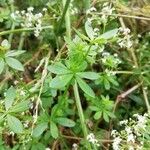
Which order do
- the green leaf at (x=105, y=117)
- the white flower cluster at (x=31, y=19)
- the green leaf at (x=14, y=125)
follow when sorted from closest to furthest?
the green leaf at (x=14, y=125)
the green leaf at (x=105, y=117)
the white flower cluster at (x=31, y=19)

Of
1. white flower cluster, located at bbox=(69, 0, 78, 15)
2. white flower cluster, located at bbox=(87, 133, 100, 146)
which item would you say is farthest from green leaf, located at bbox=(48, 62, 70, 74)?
white flower cluster, located at bbox=(69, 0, 78, 15)

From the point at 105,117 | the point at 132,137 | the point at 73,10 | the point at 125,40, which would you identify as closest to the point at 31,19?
the point at 73,10

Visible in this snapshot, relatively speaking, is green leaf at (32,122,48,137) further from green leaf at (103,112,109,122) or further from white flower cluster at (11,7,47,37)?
white flower cluster at (11,7,47,37)

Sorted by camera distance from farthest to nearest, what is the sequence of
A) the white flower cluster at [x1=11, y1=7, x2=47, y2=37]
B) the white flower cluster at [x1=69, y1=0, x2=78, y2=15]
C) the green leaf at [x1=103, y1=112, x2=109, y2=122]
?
the white flower cluster at [x1=69, y1=0, x2=78, y2=15] → the white flower cluster at [x1=11, y1=7, x2=47, y2=37] → the green leaf at [x1=103, y1=112, x2=109, y2=122]

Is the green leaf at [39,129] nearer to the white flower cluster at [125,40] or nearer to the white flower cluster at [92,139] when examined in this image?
the white flower cluster at [92,139]

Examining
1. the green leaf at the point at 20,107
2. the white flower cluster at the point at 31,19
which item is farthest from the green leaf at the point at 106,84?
the green leaf at the point at 20,107

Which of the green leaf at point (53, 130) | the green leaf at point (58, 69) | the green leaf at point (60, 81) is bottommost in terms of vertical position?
the green leaf at point (53, 130)

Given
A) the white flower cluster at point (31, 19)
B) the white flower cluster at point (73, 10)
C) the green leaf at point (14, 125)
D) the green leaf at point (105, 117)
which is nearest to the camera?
the green leaf at point (14, 125)

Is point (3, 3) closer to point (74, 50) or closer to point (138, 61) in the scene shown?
point (138, 61)
